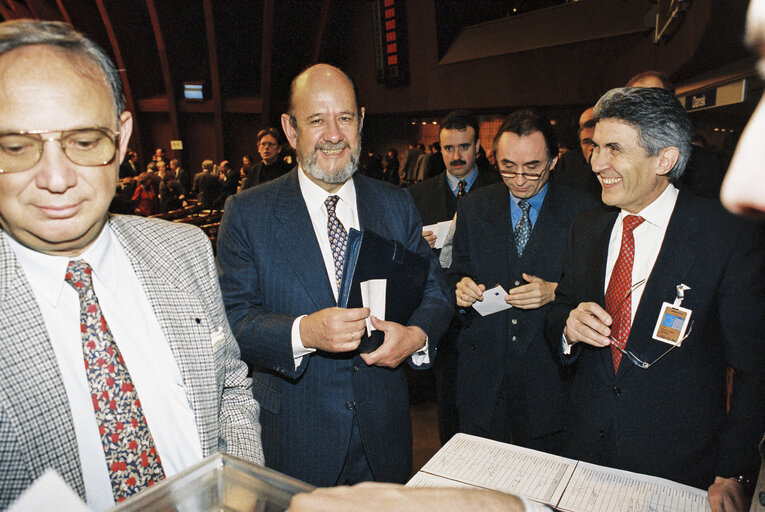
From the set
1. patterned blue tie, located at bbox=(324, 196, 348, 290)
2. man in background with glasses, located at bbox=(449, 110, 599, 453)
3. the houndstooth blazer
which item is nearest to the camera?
the houndstooth blazer

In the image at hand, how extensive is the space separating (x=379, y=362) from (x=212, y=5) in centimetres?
1698

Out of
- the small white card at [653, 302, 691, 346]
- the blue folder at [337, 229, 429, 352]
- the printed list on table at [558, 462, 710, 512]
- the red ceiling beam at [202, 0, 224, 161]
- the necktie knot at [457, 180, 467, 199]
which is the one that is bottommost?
the printed list on table at [558, 462, 710, 512]

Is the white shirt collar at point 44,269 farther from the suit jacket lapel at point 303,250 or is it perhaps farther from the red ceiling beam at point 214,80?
the red ceiling beam at point 214,80

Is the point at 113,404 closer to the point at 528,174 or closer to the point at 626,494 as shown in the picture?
the point at 626,494

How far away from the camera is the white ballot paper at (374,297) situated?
5.46 feet

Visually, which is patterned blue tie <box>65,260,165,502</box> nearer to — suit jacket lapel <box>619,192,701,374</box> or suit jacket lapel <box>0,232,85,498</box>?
suit jacket lapel <box>0,232,85,498</box>

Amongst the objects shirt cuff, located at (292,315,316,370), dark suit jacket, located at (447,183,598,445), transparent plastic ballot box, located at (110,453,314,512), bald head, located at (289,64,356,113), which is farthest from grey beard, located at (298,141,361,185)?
transparent plastic ballot box, located at (110,453,314,512)

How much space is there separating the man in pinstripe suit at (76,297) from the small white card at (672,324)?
1310mm

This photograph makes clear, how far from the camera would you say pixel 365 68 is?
16.4m

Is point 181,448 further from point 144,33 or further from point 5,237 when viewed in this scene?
point 144,33

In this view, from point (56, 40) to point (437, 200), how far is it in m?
2.70

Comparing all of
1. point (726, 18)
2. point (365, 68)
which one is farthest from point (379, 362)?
point (365, 68)

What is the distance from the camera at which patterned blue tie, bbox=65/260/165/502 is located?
39.8 inches

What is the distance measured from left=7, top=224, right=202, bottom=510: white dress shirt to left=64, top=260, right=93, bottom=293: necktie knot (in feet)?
0.04
